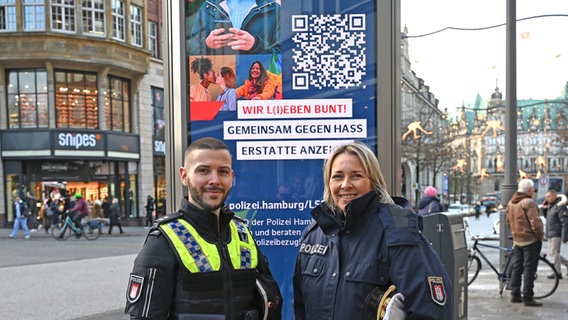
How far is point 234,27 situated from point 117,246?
1585 cm

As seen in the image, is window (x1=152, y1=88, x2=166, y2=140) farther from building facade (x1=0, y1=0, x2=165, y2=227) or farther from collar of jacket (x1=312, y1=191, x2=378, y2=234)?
collar of jacket (x1=312, y1=191, x2=378, y2=234)

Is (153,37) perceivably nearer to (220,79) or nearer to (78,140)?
(78,140)

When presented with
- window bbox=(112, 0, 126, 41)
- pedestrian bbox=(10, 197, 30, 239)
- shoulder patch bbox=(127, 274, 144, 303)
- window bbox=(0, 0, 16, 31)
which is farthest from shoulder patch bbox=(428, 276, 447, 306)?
window bbox=(0, 0, 16, 31)

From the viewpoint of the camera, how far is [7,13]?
26266 millimetres

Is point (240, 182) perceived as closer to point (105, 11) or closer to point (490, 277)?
point (490, 277)

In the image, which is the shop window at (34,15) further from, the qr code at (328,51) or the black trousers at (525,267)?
the qr code at (328,51)

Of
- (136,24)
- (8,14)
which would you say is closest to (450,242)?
(8,14)

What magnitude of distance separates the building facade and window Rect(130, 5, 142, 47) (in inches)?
2.4

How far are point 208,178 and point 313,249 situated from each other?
23.2 inches

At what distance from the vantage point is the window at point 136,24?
2934 cm

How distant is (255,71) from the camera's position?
11.4 feet

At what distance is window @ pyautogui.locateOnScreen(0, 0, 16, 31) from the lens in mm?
26219

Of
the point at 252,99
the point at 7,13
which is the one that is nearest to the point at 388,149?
the point at 252,99

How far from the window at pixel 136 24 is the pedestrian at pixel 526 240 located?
2536 centimetres
